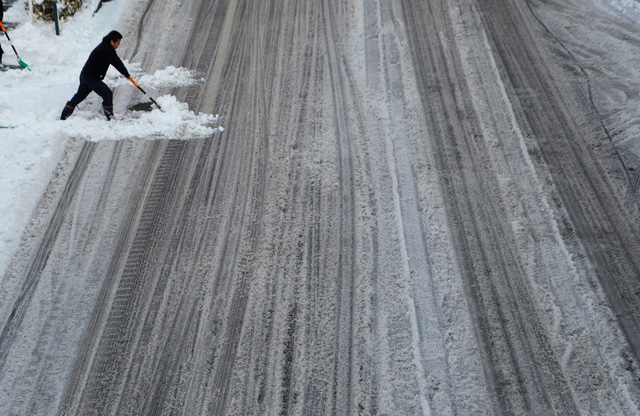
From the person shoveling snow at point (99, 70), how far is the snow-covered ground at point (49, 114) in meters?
0.32

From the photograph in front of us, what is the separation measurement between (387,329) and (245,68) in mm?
5833

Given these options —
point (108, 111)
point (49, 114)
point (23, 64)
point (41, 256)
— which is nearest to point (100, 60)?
point (108, 111)

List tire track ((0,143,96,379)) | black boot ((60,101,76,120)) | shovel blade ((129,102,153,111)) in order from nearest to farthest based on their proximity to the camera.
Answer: tire track ((0,143,96,379)) → black boot ((60,101,76,120)) → shovel blade ((129,102,153,111))

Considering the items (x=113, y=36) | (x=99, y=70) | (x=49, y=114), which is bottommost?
(x=49, y=114)

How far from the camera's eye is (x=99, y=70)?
23.8 feet

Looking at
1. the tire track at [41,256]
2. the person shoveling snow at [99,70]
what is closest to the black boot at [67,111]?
the person shoveling snow at [99,70]

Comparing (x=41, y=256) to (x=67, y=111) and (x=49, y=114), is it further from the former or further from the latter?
(x=49, y=114)

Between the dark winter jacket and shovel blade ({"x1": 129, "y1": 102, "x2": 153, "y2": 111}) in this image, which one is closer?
the dark winter jacket

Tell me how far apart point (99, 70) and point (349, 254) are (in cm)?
478

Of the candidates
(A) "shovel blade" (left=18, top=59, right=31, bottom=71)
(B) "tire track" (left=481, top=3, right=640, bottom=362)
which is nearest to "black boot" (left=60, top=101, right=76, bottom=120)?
(A) "shovel blade" (left=18, top=59, right=31, bottom=71)

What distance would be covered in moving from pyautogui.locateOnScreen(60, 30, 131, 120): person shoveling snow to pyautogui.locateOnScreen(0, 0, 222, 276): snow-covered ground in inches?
12.5

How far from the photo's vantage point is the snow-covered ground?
6.36m

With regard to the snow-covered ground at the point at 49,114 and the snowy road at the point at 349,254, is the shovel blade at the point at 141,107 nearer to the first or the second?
the snow-covered ground at the point at 49,114

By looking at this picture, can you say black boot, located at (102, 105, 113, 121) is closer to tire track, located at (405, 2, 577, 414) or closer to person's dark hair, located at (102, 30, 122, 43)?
person's dark hair, located at (102, 30, 122, 43)
